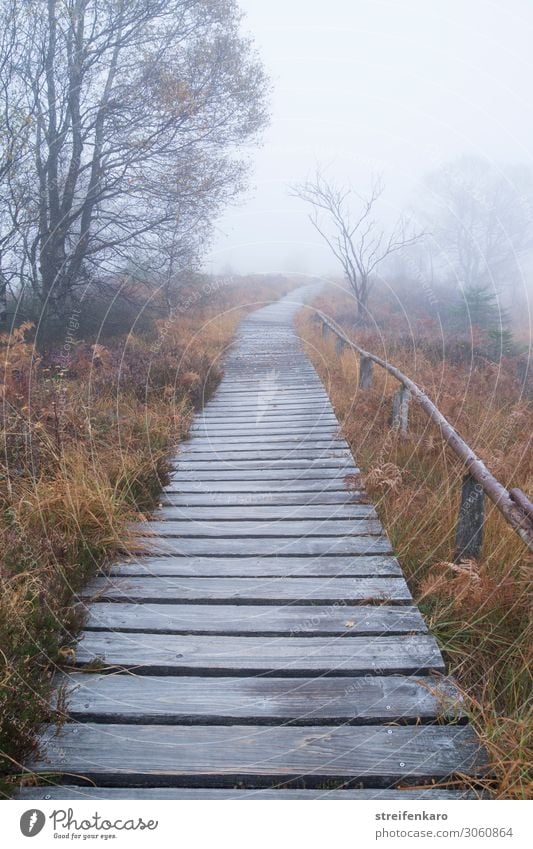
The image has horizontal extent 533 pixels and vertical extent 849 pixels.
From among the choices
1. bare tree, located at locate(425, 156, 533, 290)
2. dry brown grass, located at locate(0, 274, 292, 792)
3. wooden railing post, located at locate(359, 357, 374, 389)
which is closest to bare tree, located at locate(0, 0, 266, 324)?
dry brown grass, located at locate(0, 274, 292, 792)

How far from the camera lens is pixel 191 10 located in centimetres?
1021

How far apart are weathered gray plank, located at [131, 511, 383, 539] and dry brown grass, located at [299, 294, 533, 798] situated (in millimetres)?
211

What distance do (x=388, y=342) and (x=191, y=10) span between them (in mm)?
7893

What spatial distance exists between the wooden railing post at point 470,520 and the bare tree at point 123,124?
8254 mm

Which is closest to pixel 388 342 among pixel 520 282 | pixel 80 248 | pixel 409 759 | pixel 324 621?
pixel 80 248

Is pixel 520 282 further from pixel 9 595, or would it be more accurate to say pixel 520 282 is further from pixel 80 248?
pixel 9 595

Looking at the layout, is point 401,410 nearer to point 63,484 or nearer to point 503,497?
point 503,497

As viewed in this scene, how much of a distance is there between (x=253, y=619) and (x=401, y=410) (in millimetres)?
3395

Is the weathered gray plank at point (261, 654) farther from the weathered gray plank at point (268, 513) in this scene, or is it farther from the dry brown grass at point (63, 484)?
the weathered gray plank at point (268, 513)

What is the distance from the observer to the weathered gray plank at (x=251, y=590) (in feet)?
10.5

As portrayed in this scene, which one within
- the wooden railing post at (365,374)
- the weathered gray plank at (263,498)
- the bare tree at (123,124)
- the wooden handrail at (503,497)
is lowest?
the weathered gray plank at (263,498)

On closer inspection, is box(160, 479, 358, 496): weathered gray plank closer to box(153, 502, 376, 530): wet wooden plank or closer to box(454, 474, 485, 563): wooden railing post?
box(153, 502, 376, 530): wet wooden plank

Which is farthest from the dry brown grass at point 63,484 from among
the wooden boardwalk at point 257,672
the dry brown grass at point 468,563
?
the dry brown grass at point 468,563
